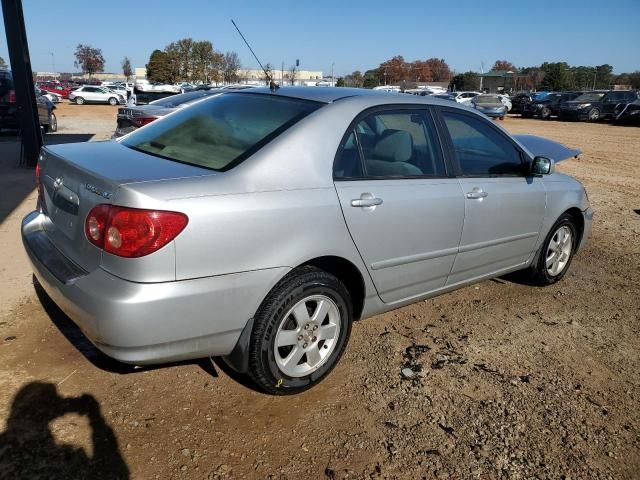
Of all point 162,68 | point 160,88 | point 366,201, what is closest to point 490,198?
point 366,201

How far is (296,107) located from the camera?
120 inches

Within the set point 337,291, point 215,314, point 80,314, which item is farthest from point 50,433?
point 337,291

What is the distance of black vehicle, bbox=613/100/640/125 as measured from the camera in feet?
84.5

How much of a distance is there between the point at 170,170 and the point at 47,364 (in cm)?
148

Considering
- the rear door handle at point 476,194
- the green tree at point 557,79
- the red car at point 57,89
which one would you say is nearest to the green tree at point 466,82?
the green tree at point 557,79

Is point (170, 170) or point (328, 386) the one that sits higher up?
point (170, 170)

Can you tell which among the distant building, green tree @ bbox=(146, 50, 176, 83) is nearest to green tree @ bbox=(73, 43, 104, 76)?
green tree @ bbox=(146, 50, 176, 83)

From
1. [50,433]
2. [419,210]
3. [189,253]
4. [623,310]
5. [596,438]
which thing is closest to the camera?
[189,253]

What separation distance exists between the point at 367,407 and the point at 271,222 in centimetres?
116

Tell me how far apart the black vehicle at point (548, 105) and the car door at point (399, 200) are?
3013 centimetres

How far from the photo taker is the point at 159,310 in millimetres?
2262

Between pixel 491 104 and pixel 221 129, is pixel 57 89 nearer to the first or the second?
pixel 491 104

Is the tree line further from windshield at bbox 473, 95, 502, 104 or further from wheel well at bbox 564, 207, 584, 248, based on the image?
wheel well at bbox 564, 207, 584, 248

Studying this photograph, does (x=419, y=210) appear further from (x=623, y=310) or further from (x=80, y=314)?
(x=623, y=310)
